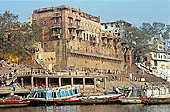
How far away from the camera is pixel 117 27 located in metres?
107

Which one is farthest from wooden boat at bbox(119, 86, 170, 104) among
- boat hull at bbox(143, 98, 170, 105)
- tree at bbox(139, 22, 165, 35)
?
tree at bbox(139, 22, 165, 35)

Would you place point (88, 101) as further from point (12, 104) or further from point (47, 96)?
point (12, 104)

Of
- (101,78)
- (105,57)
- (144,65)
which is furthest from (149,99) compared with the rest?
(144,65)

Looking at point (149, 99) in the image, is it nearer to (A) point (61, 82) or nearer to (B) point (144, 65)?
(A) point (61, 82)

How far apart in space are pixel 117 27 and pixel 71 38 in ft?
91.8

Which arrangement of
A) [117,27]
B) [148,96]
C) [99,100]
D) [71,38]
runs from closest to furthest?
1. [99,100]
2. [148,96]
3. [71,38]
4. [117,27]

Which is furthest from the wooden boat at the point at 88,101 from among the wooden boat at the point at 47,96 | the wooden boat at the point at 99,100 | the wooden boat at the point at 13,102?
the wooden boat at the point at 13,102

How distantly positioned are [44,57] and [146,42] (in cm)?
3535

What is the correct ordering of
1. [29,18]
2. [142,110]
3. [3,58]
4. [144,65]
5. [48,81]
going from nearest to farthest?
1. [142,110]
2. [48,81]
3. [3,58]
4. [29,18]
5. [144,65]

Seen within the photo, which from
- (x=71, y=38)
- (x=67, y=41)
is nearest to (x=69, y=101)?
(x=67, y=41)

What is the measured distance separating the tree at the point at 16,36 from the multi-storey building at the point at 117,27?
30.2 meters

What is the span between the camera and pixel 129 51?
104 m

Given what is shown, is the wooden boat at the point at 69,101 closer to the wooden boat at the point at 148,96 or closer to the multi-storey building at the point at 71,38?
the wooden boat at the point at 148,96

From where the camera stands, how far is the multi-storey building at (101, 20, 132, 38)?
10512 centimetres
